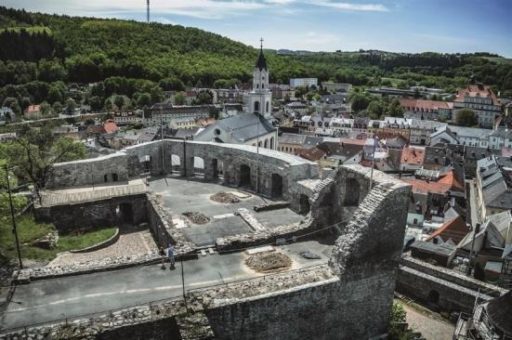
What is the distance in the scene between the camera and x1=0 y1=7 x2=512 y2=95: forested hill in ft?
390

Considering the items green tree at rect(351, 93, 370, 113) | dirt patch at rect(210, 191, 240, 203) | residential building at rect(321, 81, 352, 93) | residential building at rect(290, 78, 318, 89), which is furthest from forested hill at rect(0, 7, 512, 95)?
dirt patch at rect(210, 191, 240, 203)

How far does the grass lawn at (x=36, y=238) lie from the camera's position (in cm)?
1591

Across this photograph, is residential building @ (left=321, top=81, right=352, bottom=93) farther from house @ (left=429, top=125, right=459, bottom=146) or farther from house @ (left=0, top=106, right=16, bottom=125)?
house @ (left=0, top=106, right=16, bottom=125)

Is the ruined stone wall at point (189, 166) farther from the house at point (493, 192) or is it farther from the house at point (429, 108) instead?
the house at point (429, 108)

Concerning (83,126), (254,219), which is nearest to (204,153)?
(254,219)

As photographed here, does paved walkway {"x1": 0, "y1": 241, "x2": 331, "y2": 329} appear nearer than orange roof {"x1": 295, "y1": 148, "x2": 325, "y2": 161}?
Yes

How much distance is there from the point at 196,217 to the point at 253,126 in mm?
29236

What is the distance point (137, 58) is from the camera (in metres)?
130

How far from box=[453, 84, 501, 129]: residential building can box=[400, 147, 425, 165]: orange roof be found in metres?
58.0

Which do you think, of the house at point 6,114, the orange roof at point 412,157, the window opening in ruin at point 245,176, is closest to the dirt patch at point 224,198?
the window opening in ruin at point 245,176

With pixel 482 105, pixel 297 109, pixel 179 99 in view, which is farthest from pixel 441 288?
pixel 482 105

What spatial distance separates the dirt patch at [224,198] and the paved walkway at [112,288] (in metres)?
6.64

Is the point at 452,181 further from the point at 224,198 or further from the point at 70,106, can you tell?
the point at 70,106

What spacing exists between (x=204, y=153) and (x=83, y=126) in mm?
70706
